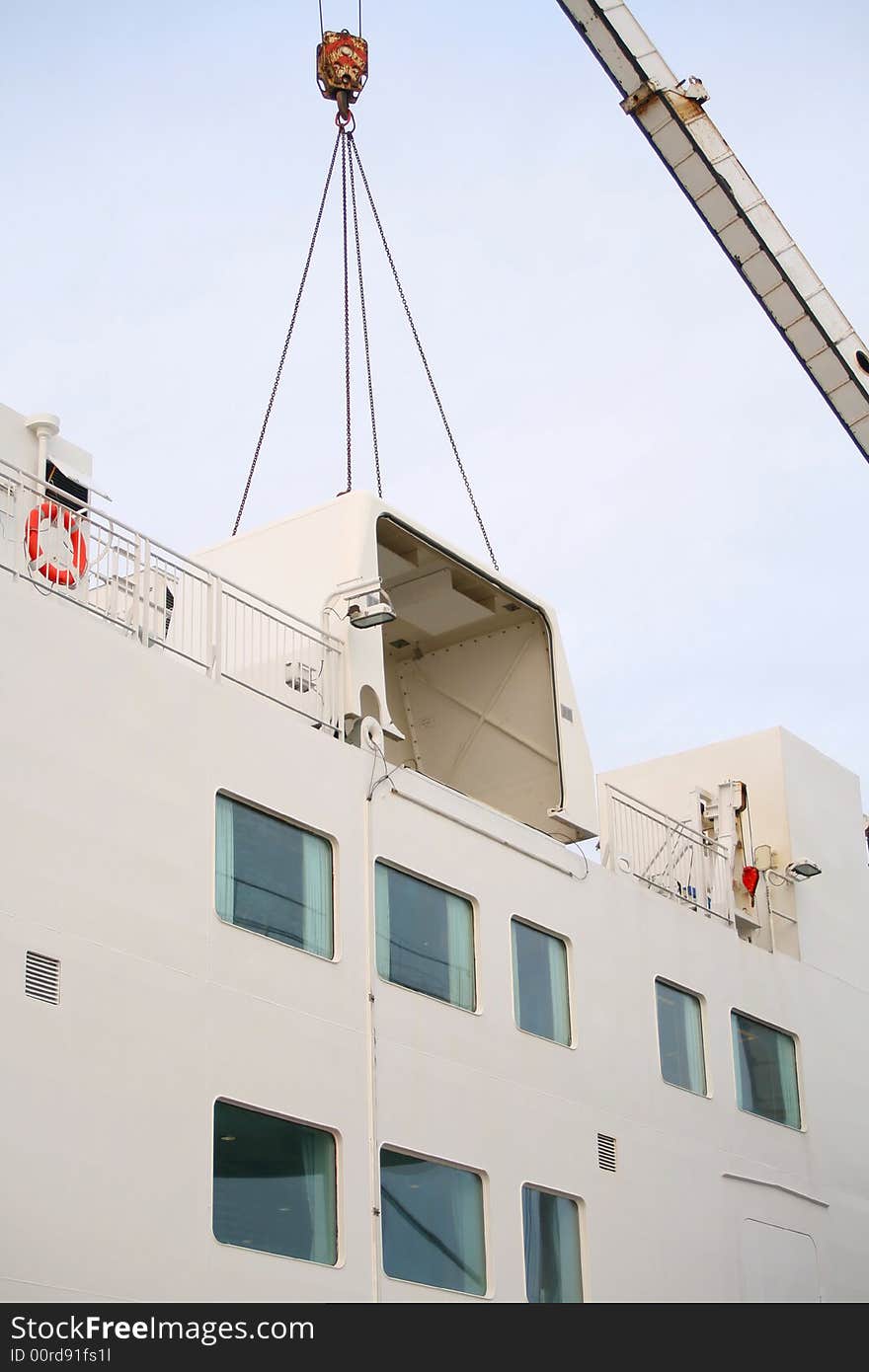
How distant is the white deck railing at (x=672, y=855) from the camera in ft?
78.5

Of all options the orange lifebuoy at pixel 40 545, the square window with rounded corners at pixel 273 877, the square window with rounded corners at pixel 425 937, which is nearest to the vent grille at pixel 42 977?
the square window with rounded corners at pixel 273 877

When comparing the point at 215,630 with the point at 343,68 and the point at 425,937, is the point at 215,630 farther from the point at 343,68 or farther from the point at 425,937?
the point at 343,68

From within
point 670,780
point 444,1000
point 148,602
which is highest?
point 670,780

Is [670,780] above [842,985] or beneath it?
above

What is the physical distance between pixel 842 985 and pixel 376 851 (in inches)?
399

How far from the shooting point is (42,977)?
14758 millimetres

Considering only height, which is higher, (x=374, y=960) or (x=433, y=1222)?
(x=374, y=960)

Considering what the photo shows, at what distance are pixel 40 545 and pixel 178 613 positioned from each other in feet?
13.9

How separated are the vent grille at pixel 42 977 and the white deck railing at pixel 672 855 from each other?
386 inches

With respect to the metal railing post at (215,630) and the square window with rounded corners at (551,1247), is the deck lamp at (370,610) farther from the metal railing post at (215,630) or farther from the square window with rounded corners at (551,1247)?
the square window with rounded corners at (551,1247)

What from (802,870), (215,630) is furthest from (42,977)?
(802,870)

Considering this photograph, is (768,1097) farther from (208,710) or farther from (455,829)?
(208,710)

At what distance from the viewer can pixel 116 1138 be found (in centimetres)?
1488
